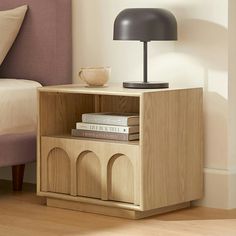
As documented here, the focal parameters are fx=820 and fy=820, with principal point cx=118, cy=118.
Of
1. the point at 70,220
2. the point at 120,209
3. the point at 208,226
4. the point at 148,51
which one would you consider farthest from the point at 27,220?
the point at 148,51

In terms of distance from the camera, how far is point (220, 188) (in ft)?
12.3

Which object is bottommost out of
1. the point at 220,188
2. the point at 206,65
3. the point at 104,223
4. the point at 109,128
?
the point at 104,223

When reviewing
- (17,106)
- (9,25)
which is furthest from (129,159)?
(9,25)

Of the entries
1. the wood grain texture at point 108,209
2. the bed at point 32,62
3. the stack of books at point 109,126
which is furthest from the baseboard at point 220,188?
the bed at point 32,62

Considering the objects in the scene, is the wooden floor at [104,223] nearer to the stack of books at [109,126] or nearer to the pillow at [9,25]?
the stack of books at [109,126]

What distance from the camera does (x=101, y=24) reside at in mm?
4070

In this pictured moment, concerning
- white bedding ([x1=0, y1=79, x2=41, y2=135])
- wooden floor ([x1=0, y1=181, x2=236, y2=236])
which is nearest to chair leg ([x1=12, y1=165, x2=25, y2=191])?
white bedding ([x1=0, y1=79, x2=41, y2=135])

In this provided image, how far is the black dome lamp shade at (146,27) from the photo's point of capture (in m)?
3.55

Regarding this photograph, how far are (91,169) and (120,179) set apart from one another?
154 millimetres

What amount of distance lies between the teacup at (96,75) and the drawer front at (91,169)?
29cm

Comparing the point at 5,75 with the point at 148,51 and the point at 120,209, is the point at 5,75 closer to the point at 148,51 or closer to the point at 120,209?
the point at 148,51

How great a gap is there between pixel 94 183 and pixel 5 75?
1.06 m

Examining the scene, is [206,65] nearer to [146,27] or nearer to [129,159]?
[146,27]

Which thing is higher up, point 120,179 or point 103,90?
point 103,90
